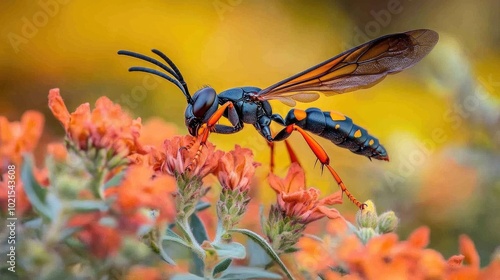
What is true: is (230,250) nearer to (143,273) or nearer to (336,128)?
(143,273)

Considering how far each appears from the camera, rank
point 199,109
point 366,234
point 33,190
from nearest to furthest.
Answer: point 33,190 → point 366,234 → point 199,109

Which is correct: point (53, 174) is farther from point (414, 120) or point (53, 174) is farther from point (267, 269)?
point (414, 120)

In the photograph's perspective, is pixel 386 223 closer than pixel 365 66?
Yes

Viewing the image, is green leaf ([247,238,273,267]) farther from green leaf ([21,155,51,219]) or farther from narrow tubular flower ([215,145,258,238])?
green leaf ([21,155,51,219])

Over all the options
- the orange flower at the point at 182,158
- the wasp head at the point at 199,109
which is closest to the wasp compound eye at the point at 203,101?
the wasp head at the point at 199,109

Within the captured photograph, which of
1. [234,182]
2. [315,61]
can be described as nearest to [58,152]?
[234,182]

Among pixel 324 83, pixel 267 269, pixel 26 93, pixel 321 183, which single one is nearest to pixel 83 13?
pixel 26 93

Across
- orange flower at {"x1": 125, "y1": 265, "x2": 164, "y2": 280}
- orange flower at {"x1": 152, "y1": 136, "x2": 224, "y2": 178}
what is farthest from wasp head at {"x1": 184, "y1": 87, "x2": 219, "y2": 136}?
orange flower at {"x1": 125, "y1": 265, "x2": 164, "y2": 280}
